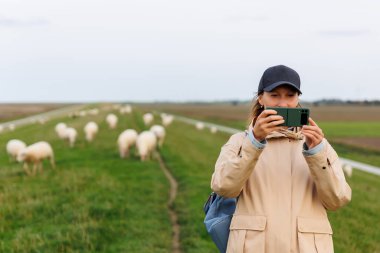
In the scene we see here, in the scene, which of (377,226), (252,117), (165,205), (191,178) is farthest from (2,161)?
(252,117)

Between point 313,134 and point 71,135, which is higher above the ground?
point 313,134

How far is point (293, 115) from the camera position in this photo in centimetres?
299

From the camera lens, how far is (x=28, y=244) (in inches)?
332

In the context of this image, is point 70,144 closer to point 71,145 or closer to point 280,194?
point 71,145

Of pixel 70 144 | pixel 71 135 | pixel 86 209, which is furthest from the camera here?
pixel 70 144

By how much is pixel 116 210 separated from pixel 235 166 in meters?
8.09

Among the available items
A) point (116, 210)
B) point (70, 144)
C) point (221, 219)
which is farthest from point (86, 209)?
point (70, 144)

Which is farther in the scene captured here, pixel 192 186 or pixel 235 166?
pixel 192 186

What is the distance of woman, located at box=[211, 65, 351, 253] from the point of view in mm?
3053

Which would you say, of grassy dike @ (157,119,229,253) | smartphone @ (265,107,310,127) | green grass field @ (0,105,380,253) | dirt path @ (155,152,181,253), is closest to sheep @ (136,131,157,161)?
grassy dike @ (157,119,229,253)

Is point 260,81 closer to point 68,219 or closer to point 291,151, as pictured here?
point 291,151

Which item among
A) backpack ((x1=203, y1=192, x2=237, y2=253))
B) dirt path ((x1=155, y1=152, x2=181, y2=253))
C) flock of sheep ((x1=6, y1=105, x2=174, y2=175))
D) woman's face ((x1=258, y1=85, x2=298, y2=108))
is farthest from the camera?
flock of sheep ((x1=6, y1=105, x2=174, y2=175))

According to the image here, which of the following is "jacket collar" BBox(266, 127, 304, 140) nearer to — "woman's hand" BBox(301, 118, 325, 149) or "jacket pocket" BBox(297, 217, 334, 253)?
"woman's hand" BBox(301, 118, 325, 149)

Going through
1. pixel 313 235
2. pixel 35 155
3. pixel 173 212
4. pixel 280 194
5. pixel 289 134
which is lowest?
pixel 173 212
